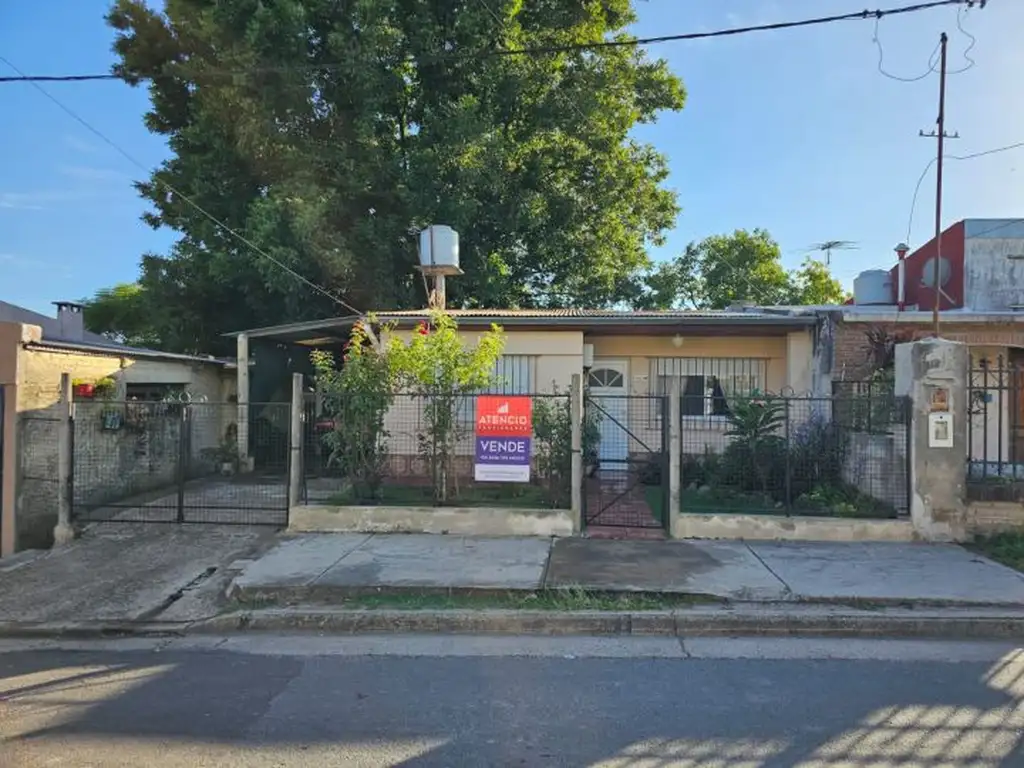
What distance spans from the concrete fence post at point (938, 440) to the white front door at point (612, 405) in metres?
4.49

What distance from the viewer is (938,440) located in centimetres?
893

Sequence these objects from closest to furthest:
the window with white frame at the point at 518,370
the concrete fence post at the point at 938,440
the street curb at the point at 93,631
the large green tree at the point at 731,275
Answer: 1. the street curb at the point at 93,631
2. the concrete fence post at the point at 938,440
3. the window with white frame at the point at 518,370
4. the large green tree at the point at 731,275

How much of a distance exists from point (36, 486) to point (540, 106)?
1580cm

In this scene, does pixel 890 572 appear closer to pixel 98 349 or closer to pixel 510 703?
pixel 510 703

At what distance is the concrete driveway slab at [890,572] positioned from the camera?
267 inches

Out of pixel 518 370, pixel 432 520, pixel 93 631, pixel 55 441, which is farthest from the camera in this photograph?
pixel 518 370

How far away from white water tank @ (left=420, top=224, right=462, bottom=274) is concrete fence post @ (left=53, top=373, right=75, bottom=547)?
6.98 m


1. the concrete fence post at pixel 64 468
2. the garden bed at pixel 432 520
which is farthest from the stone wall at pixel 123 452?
the garden bed at pixel 432 520

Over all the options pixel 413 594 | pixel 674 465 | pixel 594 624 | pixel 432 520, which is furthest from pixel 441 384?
pixel 594 624

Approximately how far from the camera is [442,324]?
415 inches

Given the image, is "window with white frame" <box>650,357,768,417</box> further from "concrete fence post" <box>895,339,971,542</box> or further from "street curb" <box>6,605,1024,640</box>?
"street curb" <box>6,605,1024,640</box>

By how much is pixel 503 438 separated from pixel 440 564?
88.1 inches

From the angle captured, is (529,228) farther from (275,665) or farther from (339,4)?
(275,665)

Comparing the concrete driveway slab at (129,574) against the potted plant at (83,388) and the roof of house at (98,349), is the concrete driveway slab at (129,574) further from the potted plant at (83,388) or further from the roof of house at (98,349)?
the roof of house at (98,349)
